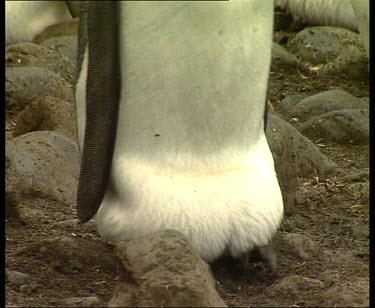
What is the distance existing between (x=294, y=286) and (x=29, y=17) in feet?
12.0

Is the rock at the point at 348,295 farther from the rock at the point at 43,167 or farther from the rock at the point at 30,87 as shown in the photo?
the rock at the point at 30,87

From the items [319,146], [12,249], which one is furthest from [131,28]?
[319,146]

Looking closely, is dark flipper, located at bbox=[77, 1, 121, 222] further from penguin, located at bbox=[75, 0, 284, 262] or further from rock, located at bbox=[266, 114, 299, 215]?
rock, located at bbox=[266, 114, 299, 215]

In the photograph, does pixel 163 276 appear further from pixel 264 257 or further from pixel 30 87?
pixel 30 87

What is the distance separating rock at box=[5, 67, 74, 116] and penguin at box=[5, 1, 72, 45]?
5.10 feet

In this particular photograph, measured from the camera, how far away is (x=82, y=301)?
2.07 meters

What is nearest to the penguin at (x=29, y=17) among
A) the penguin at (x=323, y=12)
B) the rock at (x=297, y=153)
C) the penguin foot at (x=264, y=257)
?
the penguin at (x=323, y=12)

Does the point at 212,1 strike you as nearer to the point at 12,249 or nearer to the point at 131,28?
the point at 131,28

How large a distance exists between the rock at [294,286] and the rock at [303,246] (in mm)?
264

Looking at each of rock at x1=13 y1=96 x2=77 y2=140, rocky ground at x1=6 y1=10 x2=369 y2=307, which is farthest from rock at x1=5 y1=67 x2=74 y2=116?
rock at x1=13 y1=96 x2=77 y2=140

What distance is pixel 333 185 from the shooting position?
3.13 m

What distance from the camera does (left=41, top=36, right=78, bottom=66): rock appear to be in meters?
4.73

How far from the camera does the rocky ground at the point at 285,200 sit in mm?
2188
